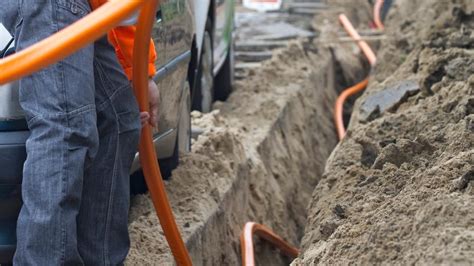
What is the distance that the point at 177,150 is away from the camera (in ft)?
21.2

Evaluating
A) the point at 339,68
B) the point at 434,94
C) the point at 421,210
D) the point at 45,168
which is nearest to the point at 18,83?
the point at 45,168

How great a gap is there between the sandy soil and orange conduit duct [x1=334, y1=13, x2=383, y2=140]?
1574 mm

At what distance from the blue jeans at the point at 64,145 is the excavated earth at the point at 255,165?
842 millimetres

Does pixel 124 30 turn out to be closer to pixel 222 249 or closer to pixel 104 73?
A: pixel 104 73

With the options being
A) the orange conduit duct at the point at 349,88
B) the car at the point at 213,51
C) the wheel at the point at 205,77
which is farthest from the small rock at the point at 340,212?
the orange conduit duct at the point at 349,88

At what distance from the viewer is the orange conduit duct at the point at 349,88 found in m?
11.2

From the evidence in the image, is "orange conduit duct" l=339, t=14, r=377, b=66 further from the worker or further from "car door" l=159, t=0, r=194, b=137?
the worker

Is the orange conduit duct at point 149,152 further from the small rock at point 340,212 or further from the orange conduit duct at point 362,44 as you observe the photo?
the orange conduit duct at point 362,44

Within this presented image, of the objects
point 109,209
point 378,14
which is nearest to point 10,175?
point 109,209

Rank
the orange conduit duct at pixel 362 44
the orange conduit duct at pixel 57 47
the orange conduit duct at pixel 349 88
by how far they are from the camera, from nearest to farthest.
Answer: the orange conduit duct at pixel 57 47 < the orange conduit duct at pixel 349 88 < the orange conduit duct at pixel 362 44

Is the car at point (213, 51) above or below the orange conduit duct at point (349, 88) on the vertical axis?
above

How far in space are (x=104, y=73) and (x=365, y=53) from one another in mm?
9326

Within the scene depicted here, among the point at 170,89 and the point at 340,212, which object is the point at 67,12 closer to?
the point at 170,89

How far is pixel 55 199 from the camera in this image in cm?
411
